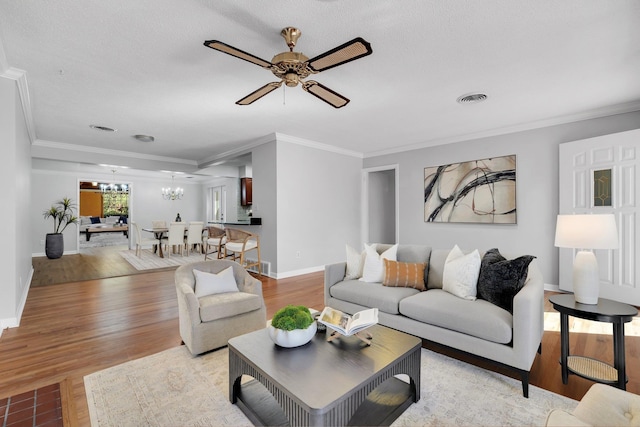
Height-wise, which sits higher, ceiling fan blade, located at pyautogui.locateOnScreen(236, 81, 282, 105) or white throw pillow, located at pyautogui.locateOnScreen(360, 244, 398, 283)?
ceiling fan blade, located at pyautogui.locateOnScreen(236, 81, 282, 105)

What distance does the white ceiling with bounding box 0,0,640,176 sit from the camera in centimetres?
203

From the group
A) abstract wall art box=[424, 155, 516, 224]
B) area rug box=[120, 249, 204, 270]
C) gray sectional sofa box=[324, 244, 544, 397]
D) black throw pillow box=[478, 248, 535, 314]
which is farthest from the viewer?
area rug box=[120, 249, 204, 270]

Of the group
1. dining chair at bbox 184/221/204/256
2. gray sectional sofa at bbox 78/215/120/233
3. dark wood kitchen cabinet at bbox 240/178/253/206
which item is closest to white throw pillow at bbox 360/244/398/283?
dark wood kitchen cabinet at bbox 240/178/253/206

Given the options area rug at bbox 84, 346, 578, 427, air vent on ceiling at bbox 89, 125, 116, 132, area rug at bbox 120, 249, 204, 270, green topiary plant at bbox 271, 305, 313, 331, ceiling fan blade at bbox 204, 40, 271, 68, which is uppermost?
air vent on ceiling at bbox 89, 125, 116, 132

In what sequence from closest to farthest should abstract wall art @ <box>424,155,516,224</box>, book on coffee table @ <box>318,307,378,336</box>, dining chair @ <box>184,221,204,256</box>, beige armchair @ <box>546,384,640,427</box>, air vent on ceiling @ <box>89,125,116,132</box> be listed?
beige armchair @ <box>546,384,640,427</box>
book on coffee table @ <box>318,307,378,336</box>
air vent on ceiling @ <box>89,125,116,132</box>
abstract wall art @ <box>424,155,516,224</box>
dining chair @ <box>184,221,204,256</box>

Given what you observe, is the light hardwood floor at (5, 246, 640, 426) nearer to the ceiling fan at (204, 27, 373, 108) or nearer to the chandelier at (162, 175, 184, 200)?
the ceiling fan at (204, 27, 373, 108)

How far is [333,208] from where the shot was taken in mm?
6215

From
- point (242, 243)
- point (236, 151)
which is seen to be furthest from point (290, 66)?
point (236, 151)

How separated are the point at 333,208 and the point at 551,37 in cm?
437

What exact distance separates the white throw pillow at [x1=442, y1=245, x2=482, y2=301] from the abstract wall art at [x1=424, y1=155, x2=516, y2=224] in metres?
2.76

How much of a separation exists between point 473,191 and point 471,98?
6.65ft

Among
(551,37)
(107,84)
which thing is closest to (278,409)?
(551,37)

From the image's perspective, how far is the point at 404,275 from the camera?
2930 mm

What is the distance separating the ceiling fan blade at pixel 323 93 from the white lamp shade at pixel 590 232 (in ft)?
6.60
